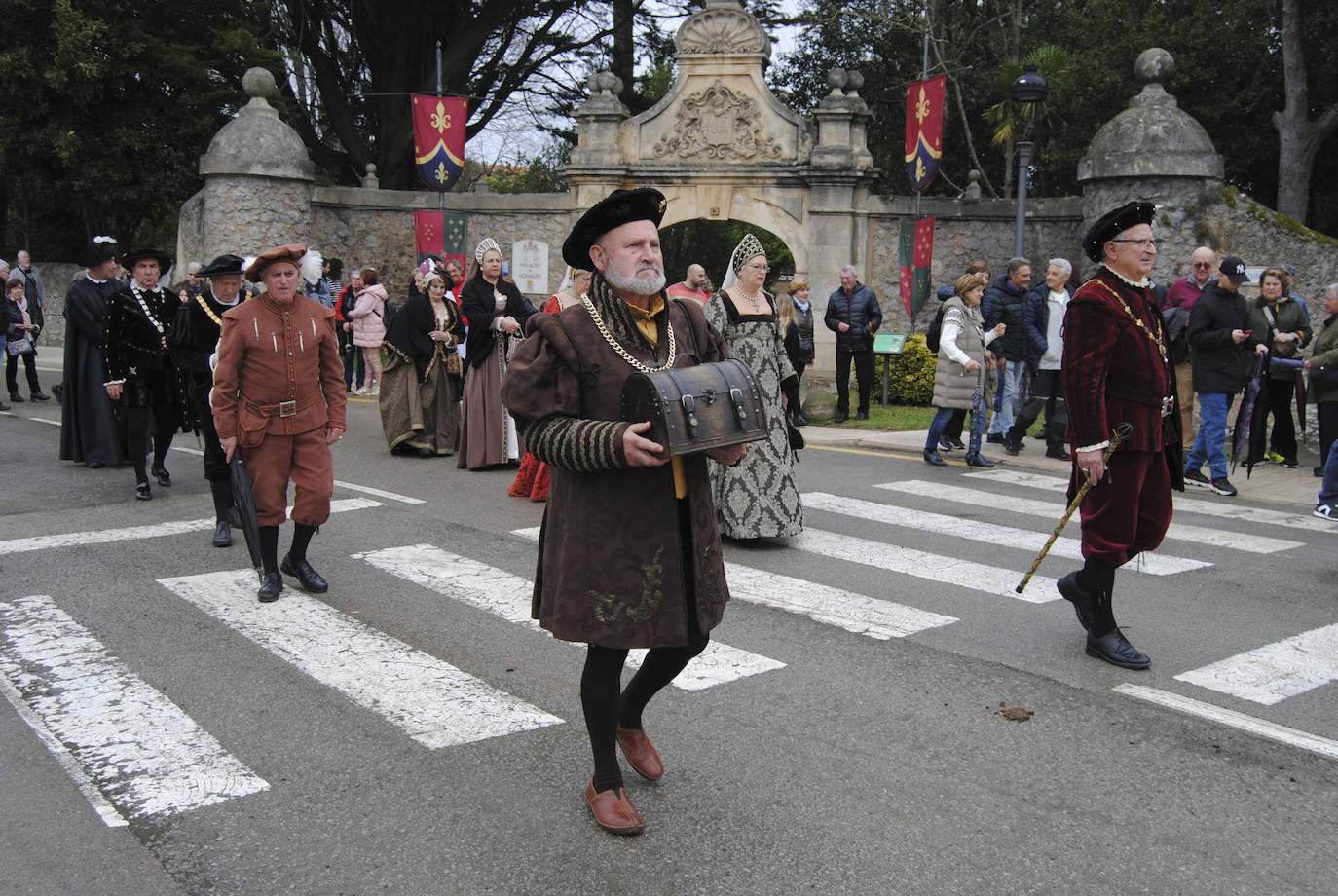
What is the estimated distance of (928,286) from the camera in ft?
60.8

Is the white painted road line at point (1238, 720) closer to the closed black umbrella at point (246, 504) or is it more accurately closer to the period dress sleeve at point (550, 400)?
the period dress sleeve at point (550, 400)

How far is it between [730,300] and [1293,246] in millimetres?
11592

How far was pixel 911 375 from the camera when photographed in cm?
1592

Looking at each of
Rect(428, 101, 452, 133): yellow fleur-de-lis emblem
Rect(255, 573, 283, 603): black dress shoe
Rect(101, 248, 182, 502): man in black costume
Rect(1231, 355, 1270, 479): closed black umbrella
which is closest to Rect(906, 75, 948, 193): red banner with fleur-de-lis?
Rect(428, 101, 452, 133): yellow fleur-de-lis emblem

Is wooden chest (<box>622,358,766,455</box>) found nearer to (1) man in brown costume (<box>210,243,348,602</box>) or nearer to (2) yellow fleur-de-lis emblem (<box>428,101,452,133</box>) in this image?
(1) man in brown costume (<box>210,243,348,602</box>)

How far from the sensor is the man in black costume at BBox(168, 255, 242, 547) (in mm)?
7445

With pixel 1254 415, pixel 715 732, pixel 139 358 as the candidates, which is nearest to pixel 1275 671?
pixel 715 732

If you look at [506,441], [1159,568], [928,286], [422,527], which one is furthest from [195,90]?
[1159,568]

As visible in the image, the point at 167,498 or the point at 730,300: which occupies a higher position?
the point at 730,300

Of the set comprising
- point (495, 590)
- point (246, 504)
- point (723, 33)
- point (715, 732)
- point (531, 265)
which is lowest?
point (715, 732)

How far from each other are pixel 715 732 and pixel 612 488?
4.48 feet

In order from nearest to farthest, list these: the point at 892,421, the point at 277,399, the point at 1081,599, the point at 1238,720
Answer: the point at 1238,720
the point at 1081,599
the point at 277,399
the point at 892,421

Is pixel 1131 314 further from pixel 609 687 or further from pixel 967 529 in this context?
pixel 967 529

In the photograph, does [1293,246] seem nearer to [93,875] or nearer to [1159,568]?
[1159,568]
